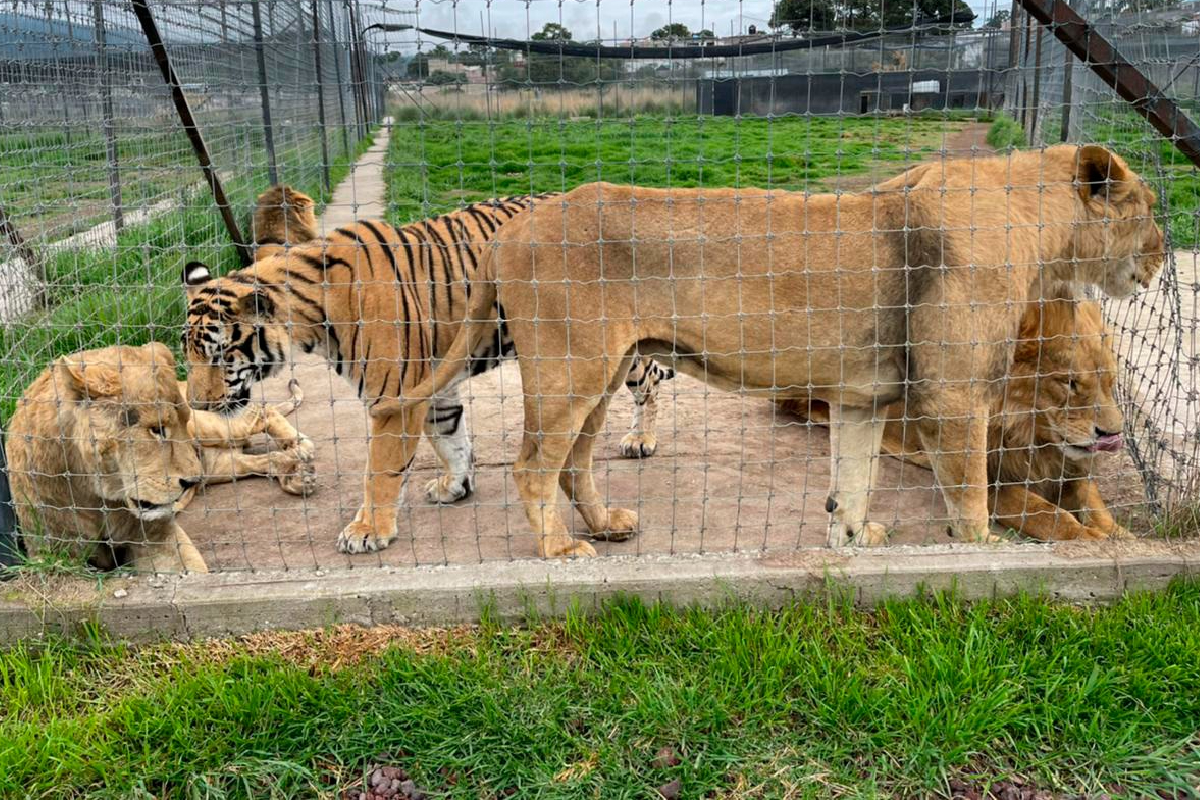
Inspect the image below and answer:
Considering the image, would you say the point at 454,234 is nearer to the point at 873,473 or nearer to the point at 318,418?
the point at 318,418

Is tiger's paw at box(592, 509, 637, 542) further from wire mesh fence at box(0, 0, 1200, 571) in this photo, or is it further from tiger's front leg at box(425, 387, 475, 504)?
tiger's front leg at box(425, 387, 475, 504)

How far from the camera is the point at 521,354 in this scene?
4.11 meters

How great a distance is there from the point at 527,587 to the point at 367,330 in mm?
1535

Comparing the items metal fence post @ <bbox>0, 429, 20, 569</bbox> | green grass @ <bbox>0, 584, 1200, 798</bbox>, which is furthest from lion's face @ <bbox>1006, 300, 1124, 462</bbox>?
metal fence post @ <bbox>0, 429, 20, 569</bbox>

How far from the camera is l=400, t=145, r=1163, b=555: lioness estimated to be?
13.2 ft

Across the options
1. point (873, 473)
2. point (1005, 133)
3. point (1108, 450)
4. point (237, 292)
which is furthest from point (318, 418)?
point (1005, 133)

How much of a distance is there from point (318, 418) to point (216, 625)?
8.89 ft

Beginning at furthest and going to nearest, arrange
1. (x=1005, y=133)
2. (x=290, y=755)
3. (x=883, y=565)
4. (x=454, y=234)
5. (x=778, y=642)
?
(x=1005, y=133) → (x=454, y=234) → (x=883, y=565) → (x=778, y=642) → (x=290, y=755)

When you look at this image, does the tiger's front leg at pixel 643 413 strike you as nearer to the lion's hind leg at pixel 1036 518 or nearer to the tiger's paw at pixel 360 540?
the tiger's paw at pixel 360 540

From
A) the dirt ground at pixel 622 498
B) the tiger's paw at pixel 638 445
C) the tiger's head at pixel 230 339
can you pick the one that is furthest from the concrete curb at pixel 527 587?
the tiger's paw at pixel 638 445

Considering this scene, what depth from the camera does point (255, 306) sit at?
4836 millimetres

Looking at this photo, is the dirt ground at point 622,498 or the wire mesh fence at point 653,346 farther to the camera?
the dirt ground at point 622,498

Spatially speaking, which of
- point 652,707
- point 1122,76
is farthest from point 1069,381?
point 652,707

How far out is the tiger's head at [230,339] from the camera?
486 cm
